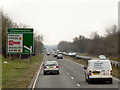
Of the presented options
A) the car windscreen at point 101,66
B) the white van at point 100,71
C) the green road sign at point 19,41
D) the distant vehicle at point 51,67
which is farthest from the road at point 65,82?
the green road sign at point 19,41

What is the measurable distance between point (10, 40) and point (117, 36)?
52.0 ft

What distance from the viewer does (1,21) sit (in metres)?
58.0

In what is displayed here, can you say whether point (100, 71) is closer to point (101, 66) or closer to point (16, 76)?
point (101, 66)

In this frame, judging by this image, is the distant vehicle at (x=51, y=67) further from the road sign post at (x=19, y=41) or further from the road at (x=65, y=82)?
the road sign post at (x=19, y=41)

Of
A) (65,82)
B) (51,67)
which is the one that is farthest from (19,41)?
(65,82)

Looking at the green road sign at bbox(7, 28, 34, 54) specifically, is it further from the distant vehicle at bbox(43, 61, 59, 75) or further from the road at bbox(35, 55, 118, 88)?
the road at bbox(35, 55, 118, 88)

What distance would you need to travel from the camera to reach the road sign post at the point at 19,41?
38088 mm

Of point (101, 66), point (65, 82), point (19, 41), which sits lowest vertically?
point (65, 82)

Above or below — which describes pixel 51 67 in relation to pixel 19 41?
below

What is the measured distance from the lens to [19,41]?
129 feet

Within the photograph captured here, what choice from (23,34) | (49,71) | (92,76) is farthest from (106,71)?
(23,34)

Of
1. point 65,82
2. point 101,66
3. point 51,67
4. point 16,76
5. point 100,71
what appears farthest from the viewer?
point 51,67

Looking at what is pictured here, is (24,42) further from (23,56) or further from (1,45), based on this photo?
(23,56)

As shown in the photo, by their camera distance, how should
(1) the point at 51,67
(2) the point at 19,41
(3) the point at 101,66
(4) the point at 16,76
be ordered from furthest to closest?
(2) the point at 19,41 → (1) the point at 51,67 → (4) the point at 16,76 → (3) the point at 101,66
